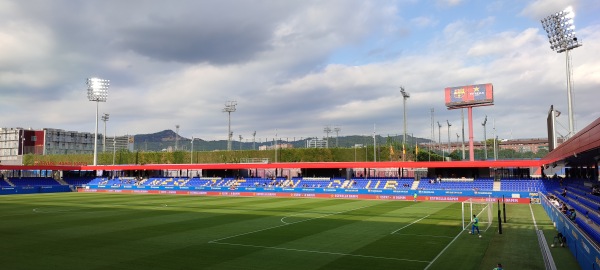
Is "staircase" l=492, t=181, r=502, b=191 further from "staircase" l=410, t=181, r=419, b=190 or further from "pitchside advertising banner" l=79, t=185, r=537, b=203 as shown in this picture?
"staircase" l=410, t=181, r=419, b=190

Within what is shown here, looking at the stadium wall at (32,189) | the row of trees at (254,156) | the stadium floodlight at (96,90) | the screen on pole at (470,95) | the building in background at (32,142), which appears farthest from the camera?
the building in background at (32,142)

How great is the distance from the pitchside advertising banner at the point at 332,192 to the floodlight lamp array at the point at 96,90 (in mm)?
21074

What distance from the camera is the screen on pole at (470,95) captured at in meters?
64.4

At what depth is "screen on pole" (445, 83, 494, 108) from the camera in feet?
211

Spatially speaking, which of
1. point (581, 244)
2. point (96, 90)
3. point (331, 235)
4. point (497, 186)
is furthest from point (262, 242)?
point (96, 90)

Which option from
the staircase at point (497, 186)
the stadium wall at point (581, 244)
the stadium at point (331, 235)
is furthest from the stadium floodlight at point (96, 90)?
the stadium wall at point (581, 244)

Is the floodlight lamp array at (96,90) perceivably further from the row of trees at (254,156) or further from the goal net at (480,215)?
the goal net at (480,215)

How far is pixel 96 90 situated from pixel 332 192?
6132cm

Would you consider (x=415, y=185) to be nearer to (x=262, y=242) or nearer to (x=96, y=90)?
(x=262, y=242)

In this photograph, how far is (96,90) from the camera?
91.9 metres

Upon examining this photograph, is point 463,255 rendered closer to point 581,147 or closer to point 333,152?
point 581,147

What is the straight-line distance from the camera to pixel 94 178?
9119cm

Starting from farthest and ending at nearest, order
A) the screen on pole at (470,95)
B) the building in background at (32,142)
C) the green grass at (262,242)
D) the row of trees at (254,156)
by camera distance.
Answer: the building in background at (32,142), the row of trees at (254,156), the screen on pole at (470,95), the green grass at (262,242)

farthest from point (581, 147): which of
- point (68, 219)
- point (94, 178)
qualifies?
point (94, 178)
